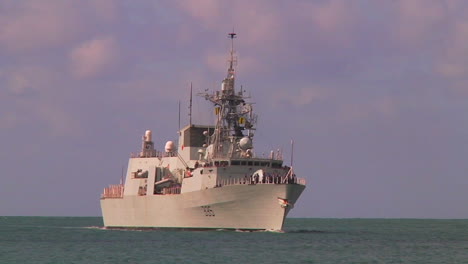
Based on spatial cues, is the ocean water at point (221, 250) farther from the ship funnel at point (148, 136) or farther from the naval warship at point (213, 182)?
the ship funnel at point (148, 136)

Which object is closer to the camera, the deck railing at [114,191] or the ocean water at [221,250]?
the ocean water at [221,250]

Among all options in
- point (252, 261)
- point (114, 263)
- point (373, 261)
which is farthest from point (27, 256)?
point (373, 261)

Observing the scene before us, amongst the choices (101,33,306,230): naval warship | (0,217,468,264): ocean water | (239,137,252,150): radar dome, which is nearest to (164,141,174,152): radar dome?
(101,33,306,230): naval warship

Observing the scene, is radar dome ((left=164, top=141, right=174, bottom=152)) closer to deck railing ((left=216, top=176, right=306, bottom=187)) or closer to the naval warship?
the naval warship

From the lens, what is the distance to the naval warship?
6241cm

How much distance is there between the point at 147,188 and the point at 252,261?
28905mm

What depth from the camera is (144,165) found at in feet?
256

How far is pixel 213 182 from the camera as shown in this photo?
64.2m

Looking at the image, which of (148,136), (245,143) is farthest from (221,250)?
(148,136)

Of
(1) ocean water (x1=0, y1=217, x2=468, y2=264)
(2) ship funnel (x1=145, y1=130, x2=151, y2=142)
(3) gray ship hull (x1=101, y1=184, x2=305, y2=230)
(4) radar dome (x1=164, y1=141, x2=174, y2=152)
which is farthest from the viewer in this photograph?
(2) ship funnel (x1=145, y1=130, x2=151, y2=142)

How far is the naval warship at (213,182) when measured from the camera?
62.4 m

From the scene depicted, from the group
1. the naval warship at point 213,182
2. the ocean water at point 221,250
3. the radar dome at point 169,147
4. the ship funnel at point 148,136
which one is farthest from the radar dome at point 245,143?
the ship funnel at point 148,136

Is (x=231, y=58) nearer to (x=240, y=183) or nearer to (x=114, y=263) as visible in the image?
(x=240, y=183)

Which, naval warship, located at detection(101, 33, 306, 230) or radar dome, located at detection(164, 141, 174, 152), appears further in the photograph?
radar dome, located at detection(164, 141, 174, 152)
